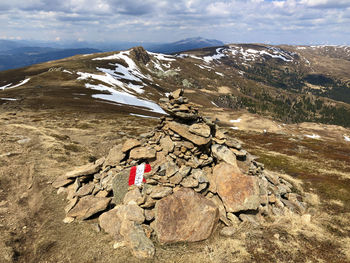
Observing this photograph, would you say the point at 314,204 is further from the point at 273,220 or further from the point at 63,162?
the point at 63,162

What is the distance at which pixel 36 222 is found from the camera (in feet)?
67.2

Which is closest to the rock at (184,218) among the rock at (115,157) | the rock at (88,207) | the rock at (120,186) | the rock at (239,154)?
the rock at (120,186)

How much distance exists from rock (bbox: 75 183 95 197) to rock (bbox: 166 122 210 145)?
40.3 feet

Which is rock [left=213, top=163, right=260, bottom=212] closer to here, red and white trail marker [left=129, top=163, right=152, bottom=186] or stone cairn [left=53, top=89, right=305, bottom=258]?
stone cairn [left=53, top=89, right=305, bottom=258]

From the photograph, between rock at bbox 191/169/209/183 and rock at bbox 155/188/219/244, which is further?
rock at bbox 191/169/209/183

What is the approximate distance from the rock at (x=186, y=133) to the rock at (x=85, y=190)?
12.3 metres

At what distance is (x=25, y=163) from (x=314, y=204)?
4440cm

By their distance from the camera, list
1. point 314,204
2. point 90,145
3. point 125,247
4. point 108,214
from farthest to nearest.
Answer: point 90,145 < point 314,204 < point 108,214 < point 125,247

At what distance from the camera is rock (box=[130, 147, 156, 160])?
2453cm

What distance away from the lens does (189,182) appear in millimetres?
22234

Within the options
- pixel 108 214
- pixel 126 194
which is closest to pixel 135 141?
pixel 126 194

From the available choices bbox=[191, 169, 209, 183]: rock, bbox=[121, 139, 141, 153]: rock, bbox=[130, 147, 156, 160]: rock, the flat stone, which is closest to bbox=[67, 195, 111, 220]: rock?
bbox=[130, 147, 156, 160]: rock

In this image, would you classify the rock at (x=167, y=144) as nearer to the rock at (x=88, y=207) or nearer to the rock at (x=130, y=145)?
the rock at (x=130, y=145)

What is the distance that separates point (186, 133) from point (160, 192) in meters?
8.04
